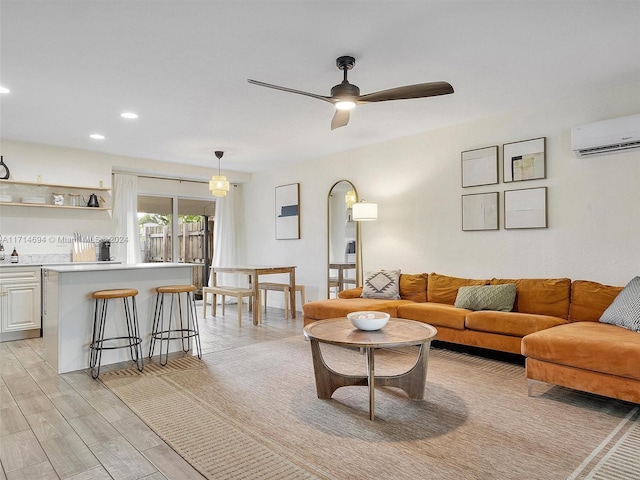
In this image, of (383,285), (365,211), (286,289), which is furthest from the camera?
(286,289)

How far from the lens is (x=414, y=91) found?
2793mm

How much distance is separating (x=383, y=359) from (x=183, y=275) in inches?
88.4

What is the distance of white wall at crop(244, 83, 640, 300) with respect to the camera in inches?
145

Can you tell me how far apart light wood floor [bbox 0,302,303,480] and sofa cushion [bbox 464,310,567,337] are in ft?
9.14

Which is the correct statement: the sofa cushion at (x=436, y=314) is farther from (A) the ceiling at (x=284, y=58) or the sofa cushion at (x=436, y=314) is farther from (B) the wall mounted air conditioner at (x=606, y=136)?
(A) the ceiling at (x=284, y=58)

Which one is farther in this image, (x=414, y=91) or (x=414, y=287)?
(x=414, y=287)

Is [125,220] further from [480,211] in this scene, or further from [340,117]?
[480,211]

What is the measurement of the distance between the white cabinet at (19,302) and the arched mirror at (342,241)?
3.89m

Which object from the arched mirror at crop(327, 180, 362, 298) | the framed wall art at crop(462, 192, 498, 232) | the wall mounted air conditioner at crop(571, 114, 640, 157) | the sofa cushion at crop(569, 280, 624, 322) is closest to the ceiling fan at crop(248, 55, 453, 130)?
the wall mounted air conditioner at crop(571, 114, 640, 157)

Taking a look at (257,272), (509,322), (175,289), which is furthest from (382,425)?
(257,272)

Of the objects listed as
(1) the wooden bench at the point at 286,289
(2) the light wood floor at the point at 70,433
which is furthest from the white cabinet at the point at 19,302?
(1) the wooden bench at the point at 286,289

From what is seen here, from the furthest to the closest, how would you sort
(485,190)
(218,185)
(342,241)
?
(342,241) → (218,185) → (485,190)

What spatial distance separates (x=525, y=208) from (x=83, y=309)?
14.6 ft

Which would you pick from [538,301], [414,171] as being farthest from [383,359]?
[414,171]
